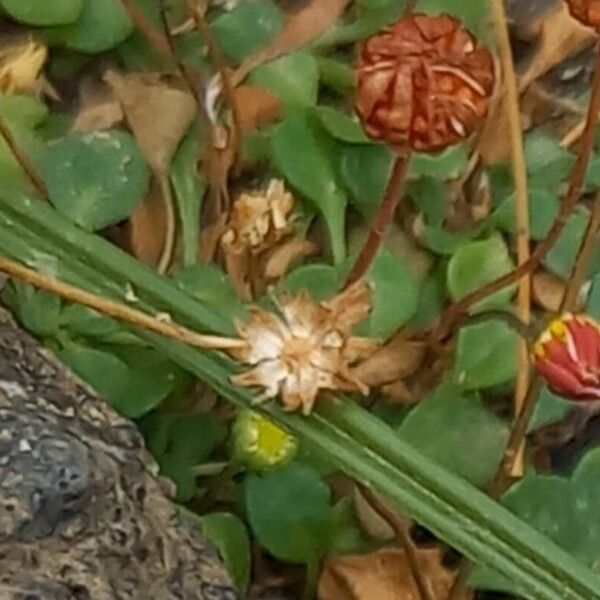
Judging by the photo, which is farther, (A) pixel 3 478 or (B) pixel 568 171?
→ (B) pixel 568 171

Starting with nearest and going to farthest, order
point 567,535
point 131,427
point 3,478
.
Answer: point 3,478 < point 131,427 < point 567,535

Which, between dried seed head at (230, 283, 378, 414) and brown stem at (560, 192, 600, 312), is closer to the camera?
dried seed head at (230, 283, 378, 414)

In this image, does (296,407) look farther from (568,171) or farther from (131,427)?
(568,171)

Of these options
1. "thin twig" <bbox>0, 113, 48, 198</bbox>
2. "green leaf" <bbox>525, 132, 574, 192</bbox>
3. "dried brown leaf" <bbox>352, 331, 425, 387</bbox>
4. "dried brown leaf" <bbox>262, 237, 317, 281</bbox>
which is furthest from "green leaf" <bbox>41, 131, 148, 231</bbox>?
"green leaf" <bbox>525, 132, 574, 192</bbox>

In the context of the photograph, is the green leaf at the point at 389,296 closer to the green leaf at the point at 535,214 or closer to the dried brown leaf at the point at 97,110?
the green leaf at the point at 535,214

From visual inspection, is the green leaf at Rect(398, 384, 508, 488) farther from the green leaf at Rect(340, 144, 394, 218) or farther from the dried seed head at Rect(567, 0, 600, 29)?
the dried seed head at Rect(567, 0, 600, 29)

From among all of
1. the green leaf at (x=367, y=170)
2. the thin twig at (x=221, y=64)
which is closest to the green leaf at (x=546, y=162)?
the green leaf at (x=367, y=170)

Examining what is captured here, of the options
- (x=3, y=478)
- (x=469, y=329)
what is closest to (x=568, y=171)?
(x=469, y=329)
